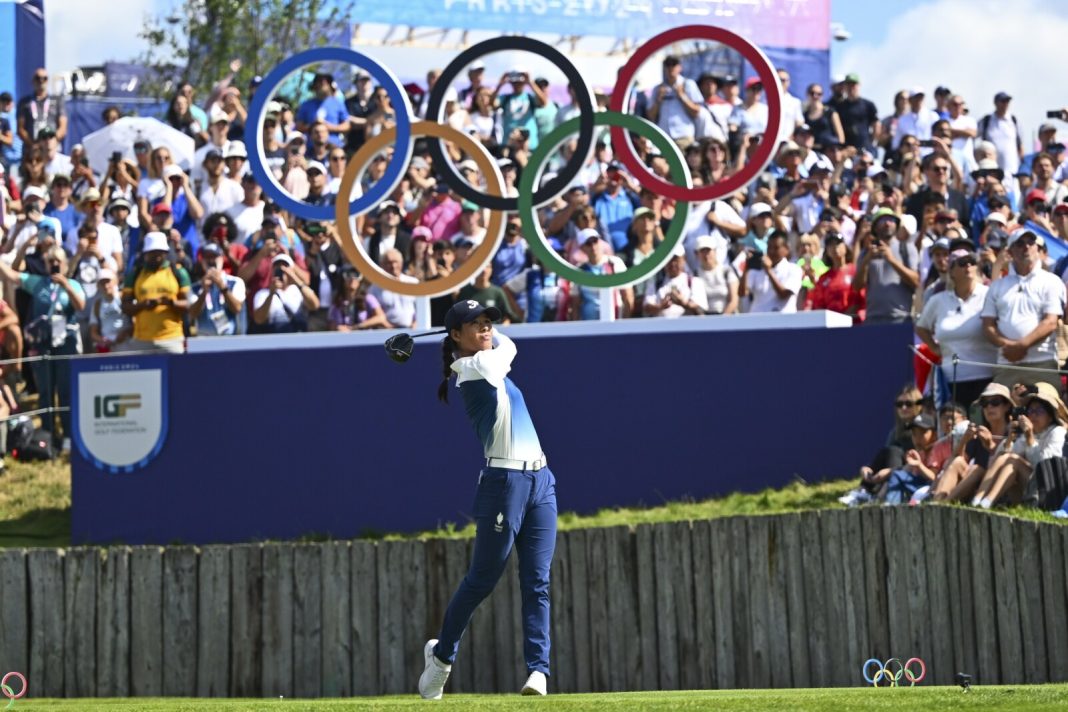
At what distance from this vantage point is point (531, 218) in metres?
15.0

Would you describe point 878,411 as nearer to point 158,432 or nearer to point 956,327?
point 956,327

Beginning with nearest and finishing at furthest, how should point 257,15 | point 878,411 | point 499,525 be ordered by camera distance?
point 499,525 → point 878,411 → point 257,15

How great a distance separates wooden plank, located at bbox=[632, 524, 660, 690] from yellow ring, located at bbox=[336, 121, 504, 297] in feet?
10.7

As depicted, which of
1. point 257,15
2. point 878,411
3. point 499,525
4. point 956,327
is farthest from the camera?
point 257,15

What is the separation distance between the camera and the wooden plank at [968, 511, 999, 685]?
1112 centimetres

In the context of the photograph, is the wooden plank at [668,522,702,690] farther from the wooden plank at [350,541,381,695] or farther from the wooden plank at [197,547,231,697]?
the wooden plank at [197,547,231,697]

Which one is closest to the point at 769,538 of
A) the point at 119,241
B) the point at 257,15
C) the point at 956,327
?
the point at 956,327

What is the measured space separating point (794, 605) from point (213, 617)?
4.07 metres

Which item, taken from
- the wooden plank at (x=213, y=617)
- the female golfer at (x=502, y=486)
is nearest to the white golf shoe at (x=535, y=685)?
the female golfer at (x=502, y=486)

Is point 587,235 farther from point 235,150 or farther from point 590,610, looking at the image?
point 235,150

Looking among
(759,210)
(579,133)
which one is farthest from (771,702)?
(759,210)

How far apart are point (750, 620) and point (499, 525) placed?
3749 millimetres

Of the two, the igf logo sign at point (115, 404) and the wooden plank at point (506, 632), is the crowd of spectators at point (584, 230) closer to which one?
the igf logo sign at point (115, 404)

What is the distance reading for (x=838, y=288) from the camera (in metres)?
14.8
